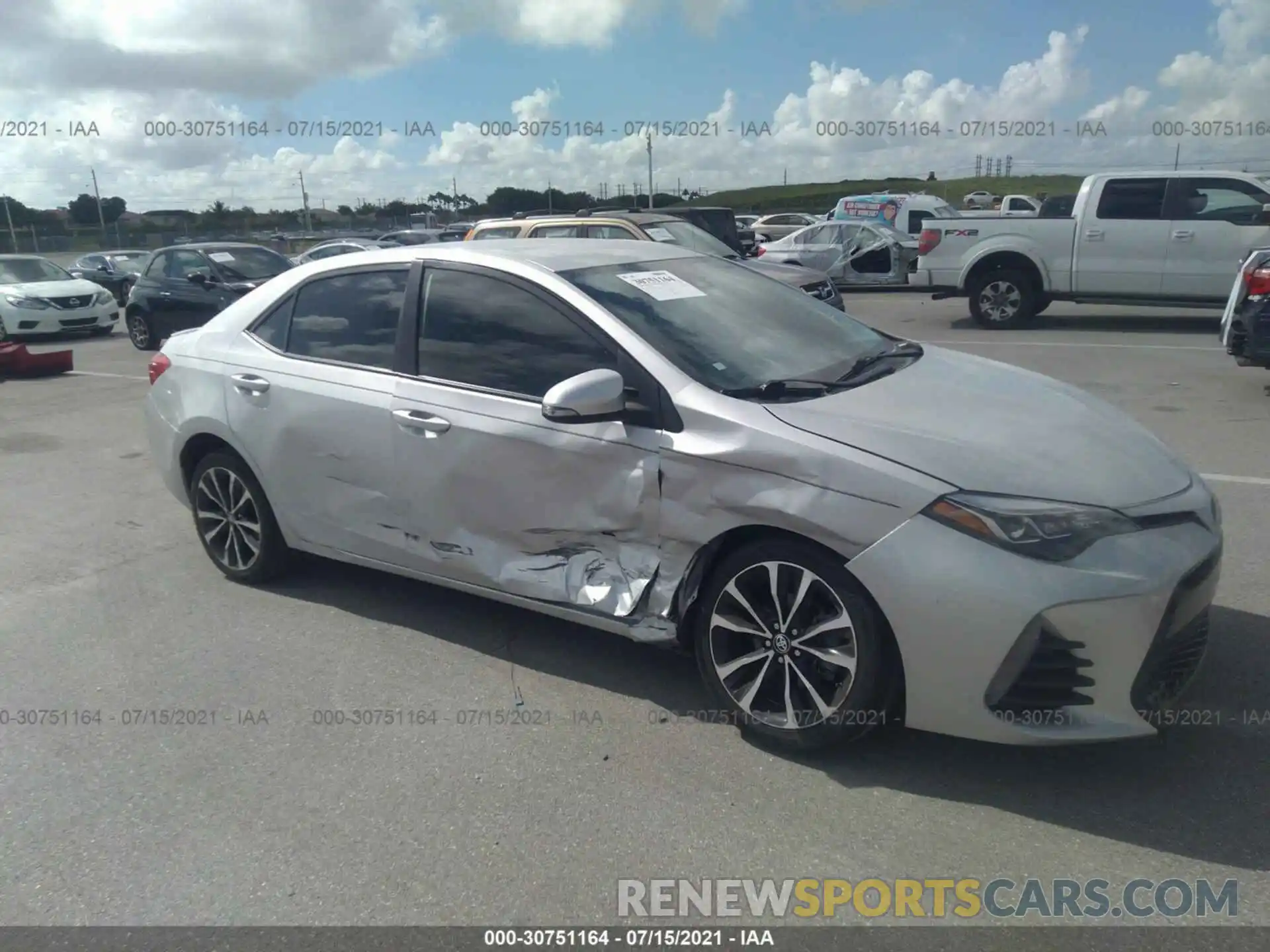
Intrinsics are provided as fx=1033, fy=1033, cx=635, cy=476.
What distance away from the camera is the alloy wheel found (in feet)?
53.7

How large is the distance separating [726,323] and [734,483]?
0.93 m

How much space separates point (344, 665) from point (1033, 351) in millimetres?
10085

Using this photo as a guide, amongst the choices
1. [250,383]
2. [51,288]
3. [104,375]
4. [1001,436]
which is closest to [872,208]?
[51,288]

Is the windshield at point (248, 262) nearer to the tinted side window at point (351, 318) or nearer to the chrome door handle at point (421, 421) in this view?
the tinted side window at point (351, 318)

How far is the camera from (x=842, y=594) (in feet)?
10.7

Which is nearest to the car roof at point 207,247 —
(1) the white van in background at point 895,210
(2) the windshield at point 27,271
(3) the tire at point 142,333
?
(3) the tire at point 142,333

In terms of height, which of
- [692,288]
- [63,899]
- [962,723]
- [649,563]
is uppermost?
[692,288]

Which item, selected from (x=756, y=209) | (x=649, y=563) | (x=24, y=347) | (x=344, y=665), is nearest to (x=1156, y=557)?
(x=649, y=563)

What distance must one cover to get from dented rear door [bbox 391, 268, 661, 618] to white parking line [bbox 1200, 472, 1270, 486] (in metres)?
4.38

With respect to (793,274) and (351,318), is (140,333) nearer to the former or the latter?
(793,274)

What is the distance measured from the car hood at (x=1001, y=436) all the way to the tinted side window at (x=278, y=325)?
2.63m

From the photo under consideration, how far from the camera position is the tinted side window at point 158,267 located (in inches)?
640

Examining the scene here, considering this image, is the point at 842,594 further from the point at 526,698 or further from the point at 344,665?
the point at 344,665

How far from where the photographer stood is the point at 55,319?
17.6 metres
